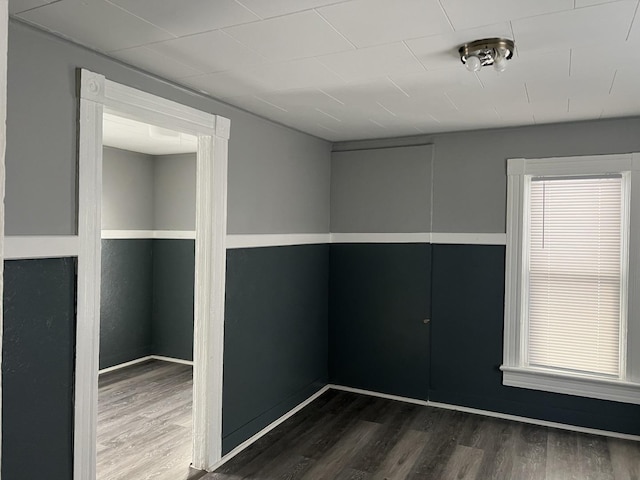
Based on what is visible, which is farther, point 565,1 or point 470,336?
point 470,336

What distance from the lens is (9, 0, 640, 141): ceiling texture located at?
1865mm

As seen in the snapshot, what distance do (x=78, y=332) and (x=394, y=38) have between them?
6.31ft

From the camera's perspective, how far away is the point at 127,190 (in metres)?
5.45

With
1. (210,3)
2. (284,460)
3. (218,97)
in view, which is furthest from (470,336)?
(210,3)

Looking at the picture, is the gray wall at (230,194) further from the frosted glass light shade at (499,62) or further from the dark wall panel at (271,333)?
the frosted glass light shade at (499,62)

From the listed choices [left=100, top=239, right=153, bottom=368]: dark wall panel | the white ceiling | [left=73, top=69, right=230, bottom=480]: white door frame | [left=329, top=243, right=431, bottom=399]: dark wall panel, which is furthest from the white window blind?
[left=100, top=239, right=153, bottom=368]: dark wall panel

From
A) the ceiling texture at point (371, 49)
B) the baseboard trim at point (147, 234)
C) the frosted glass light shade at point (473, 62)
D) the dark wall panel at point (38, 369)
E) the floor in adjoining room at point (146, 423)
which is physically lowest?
the floor in adjoining room at point (146, 423)

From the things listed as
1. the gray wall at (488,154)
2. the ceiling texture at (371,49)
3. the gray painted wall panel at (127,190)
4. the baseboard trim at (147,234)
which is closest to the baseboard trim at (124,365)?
the baseboard trim at (147,234)

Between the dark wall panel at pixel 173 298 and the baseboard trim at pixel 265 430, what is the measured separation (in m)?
1.72

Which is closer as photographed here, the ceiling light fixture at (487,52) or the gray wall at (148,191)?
the ceiling light fixture at (487,52)

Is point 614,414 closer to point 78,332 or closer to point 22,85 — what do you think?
point 78,332

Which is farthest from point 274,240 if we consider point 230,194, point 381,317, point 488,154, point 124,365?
point 124,365

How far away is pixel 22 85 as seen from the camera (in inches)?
80.5

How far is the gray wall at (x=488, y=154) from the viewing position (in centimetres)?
363
